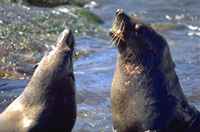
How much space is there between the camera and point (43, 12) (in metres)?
16.4

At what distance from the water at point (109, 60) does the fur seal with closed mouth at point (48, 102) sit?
114cm

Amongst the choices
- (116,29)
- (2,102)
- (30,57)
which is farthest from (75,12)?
(116,29)

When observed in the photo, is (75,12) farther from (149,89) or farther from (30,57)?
(149,89)

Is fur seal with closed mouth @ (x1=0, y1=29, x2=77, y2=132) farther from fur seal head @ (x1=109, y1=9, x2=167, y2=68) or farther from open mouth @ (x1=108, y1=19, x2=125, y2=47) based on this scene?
fur seal head @ (x1=109, y1=9, x2=167, y2=68)

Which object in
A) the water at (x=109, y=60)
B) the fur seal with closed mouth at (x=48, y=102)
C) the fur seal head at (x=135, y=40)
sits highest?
the fur seal head at (x=135, y=40)

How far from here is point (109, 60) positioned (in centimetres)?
1282

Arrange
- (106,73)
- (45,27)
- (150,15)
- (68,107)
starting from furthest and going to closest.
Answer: (150,15)
(45,27)
(106,73)
(68,107)

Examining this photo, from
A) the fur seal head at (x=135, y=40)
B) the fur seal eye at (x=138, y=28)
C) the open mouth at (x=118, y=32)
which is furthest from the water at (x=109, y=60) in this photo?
the fur seal eye at (x=138, y=28)

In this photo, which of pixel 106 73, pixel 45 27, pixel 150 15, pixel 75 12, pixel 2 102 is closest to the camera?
pixel 2 102

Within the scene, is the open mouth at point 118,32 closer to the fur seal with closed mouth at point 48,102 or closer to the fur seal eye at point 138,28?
the fur seal eye at point 138,28

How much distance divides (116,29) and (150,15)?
1396cm

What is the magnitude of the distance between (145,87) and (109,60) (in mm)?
6088

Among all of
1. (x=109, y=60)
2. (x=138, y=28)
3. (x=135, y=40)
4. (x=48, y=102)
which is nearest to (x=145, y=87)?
(x=135, y=40)

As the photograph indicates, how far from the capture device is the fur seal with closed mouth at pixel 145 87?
Result: 6.71 metres
